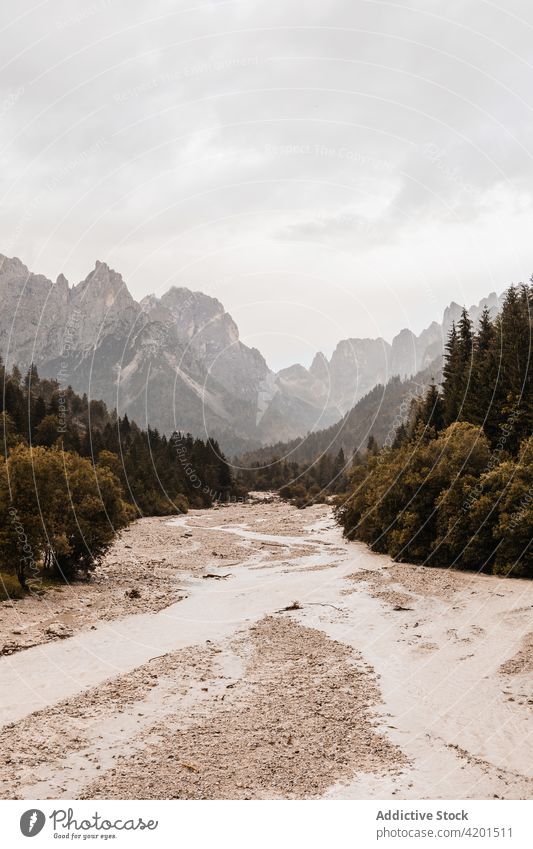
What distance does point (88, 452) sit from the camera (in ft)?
373

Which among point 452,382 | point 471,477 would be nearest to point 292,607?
point 471,477

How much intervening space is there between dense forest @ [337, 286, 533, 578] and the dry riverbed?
405 centimetres

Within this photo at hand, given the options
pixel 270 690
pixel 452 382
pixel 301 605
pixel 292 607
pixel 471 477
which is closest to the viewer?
pixel 270 690

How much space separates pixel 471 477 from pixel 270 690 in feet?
107

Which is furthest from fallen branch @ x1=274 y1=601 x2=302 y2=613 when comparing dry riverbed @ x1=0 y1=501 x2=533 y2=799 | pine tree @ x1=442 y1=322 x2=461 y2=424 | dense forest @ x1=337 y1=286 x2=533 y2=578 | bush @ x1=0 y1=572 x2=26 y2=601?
pine tree @ x1=442 y1=322 x2=461 y2=424

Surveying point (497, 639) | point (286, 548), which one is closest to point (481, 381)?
point (286, 548)

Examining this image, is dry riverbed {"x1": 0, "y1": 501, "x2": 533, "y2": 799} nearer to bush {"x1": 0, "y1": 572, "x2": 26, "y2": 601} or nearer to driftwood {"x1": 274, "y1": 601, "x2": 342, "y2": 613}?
driftwood {"x1": 274, "y1": 601, "x2": 342, "y2": 613}

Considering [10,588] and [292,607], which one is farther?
[292,607]

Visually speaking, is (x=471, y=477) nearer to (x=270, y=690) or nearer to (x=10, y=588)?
(x=270, y=690)

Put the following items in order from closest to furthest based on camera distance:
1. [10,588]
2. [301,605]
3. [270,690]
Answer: [270,690] → [10,588] → [301,605]

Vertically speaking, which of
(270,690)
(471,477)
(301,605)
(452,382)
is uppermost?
(452,382)

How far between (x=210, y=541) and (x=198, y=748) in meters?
54.1

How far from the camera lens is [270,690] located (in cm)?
2177
